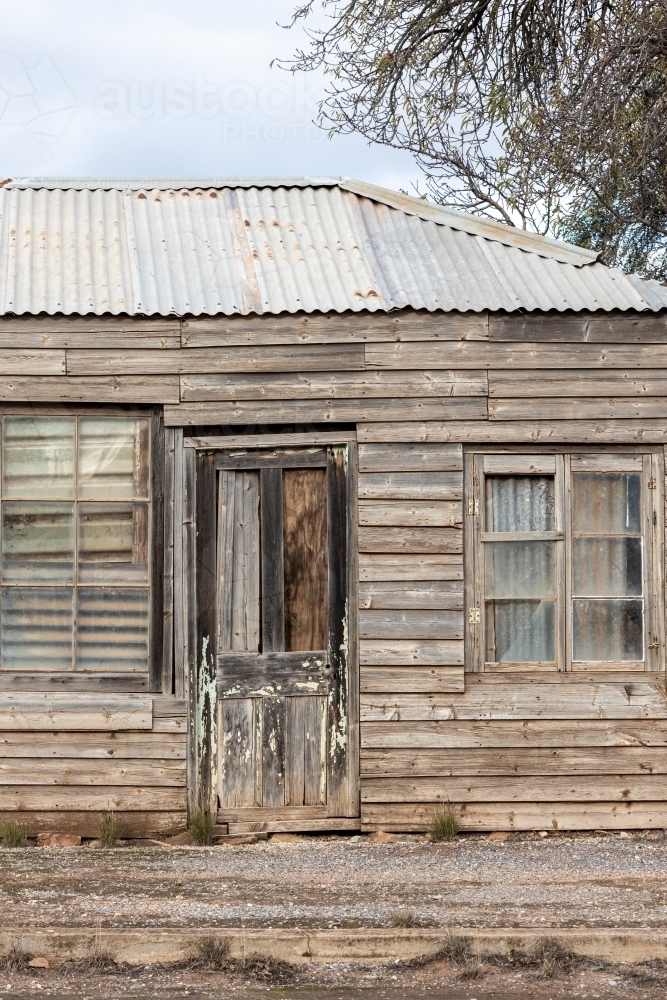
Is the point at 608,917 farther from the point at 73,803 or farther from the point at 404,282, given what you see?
the point at 404,282

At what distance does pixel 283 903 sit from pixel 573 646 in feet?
8.90

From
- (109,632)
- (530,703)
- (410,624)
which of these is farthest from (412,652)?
(109,632)

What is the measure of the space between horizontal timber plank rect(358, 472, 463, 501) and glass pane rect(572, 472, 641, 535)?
789 millimetres

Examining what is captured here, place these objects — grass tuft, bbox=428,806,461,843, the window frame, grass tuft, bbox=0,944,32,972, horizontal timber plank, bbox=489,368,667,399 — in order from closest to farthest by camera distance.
Answer: grass tuft, bbox=0,944,32,972
grass tuft, bbox=428,806,461,843
the window frame
horizontal timber plank, bbox=489,368,667,399

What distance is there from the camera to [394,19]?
13.5m

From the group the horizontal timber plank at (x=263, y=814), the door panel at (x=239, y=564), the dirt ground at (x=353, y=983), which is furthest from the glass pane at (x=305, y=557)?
the dirt ground at (x=353, y=983)

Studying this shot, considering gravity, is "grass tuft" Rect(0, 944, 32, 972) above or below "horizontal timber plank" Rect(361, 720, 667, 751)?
below

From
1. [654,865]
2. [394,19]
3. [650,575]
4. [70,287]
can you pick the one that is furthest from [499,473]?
[394,19]

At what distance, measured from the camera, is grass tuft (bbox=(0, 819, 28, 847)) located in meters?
7.46

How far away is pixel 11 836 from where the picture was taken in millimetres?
7469

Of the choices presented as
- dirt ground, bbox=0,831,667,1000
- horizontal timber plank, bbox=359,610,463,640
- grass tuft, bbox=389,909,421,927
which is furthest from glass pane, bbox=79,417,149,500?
grass tuft, bbox=389,909,421,927

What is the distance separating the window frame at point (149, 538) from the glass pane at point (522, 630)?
2113 millimetres

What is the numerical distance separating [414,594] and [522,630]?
74cm

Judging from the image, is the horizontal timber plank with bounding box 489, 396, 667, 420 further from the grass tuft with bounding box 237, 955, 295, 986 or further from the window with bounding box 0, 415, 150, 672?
the grass tuft with bounding box 237, 955, 295, 986
